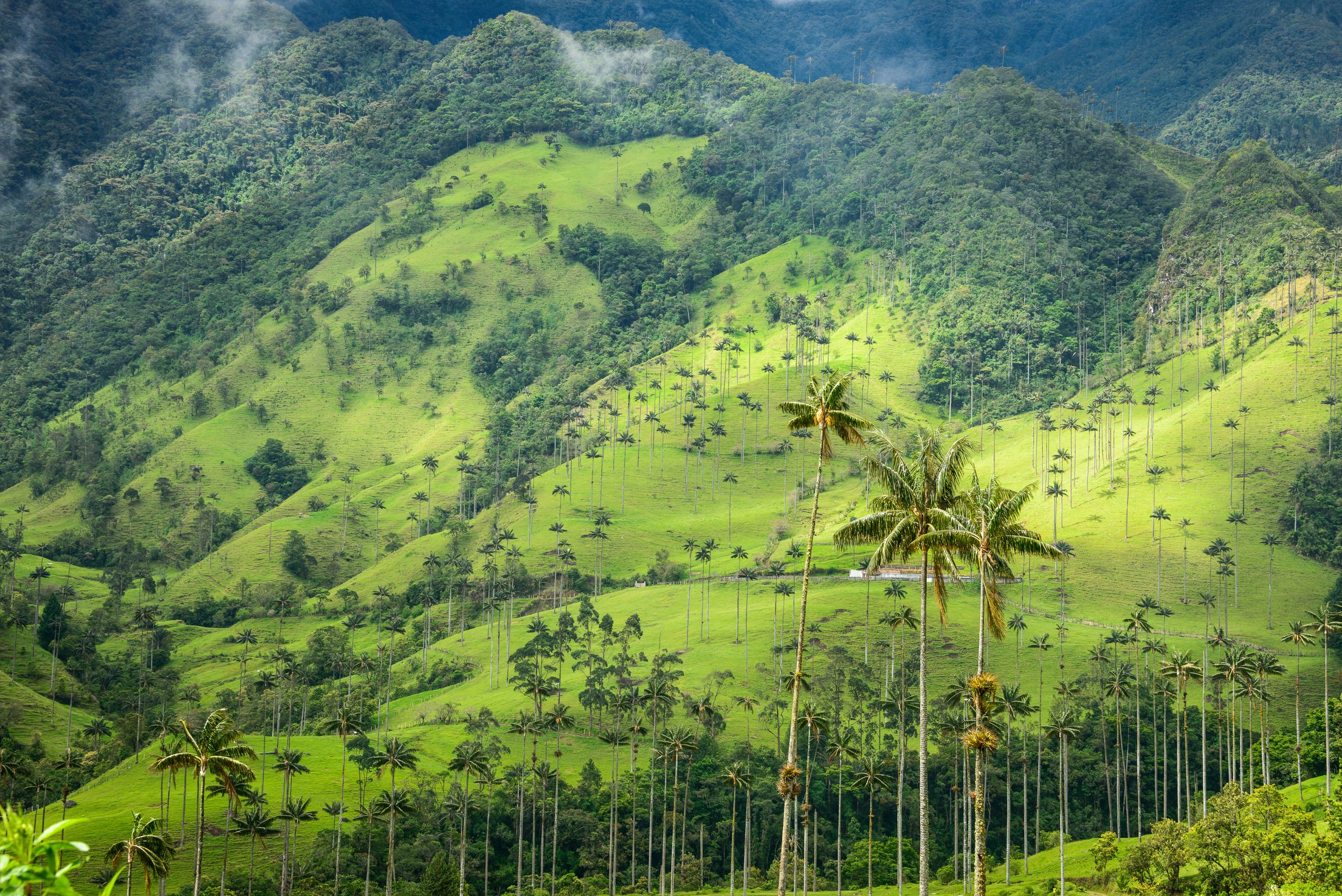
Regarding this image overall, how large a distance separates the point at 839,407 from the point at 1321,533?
514 ft

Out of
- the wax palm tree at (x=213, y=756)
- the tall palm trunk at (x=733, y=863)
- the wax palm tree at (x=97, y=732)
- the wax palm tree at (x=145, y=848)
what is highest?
the wax palm tree at (x=213, y=756)

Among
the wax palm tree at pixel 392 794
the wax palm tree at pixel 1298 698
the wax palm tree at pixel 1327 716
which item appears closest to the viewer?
the wax palm tree at pixel 392 794

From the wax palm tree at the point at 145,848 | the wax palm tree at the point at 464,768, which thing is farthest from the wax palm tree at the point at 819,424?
the wax palm tree at the point at 464,768

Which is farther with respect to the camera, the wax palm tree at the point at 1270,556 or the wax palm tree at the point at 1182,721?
the wax palm tree at the point at 1270,556

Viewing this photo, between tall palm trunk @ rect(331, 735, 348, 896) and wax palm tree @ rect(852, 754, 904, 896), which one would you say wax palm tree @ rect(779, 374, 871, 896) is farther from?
tall palm trunk @ rect(331, 735, 348, 896)

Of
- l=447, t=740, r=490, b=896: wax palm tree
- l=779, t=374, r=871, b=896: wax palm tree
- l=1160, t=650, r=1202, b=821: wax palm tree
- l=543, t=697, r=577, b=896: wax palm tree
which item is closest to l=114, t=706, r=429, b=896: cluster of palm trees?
l=447, t=740, r=490, b=896: wax palm tree

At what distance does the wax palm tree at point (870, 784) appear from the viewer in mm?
90062

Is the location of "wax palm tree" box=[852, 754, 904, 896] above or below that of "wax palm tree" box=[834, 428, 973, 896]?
below

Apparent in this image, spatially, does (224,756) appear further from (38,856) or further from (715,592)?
(715,592)

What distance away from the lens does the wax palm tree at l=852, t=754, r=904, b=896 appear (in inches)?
3546

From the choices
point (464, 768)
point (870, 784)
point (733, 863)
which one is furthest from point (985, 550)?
point (464, 768)

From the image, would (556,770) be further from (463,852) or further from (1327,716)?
(1327,716)

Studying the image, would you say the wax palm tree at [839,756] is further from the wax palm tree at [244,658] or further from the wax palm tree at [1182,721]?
the wax palm tree at [244,658]

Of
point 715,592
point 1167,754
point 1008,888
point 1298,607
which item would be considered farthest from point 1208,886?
point 715,592
